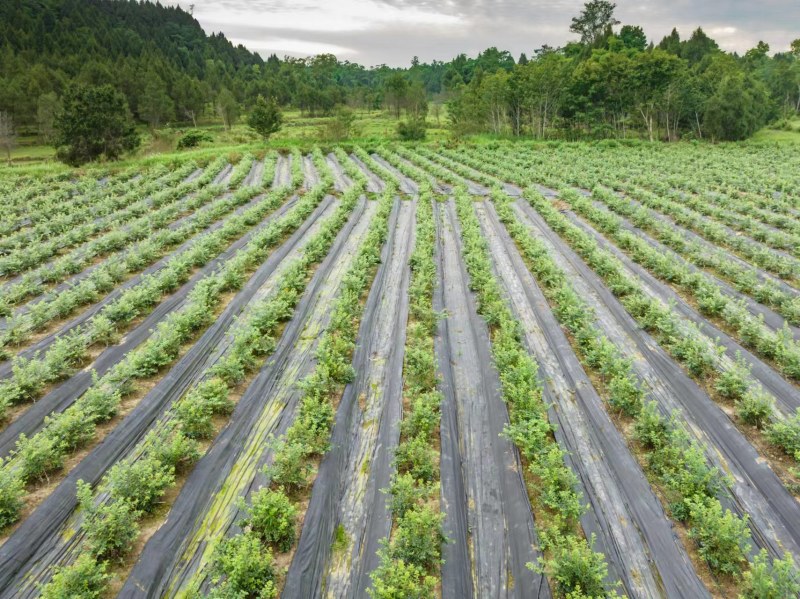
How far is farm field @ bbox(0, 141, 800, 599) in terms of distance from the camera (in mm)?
5160

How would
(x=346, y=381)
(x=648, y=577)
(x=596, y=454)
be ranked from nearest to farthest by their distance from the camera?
1. (x=648, y=577)
2. (x=596, y=454)
3. (x=346, y=381)

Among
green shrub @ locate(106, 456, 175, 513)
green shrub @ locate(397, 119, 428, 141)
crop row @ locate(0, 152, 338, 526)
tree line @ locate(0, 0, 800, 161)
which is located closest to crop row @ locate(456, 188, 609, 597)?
green shrub @ locate(106, 456, 175, 513)

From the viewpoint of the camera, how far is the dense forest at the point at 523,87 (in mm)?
45656

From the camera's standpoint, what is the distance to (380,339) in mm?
10102

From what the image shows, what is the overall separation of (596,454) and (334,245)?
38.4 ft

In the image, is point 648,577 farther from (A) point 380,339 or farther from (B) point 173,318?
(B) point 173,318

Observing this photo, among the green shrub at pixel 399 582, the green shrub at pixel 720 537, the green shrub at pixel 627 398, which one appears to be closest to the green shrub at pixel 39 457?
the green shrub at pixel 399 582

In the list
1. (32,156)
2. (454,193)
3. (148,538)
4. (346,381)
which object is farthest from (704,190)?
(32,156)

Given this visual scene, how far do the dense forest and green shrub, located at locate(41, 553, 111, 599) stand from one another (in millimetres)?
48425

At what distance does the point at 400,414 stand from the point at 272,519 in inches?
117

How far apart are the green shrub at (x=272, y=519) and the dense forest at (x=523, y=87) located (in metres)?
48.7

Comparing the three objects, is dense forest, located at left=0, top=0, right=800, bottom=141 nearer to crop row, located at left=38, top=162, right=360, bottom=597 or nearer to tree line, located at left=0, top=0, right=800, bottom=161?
tree line, located at left=0, top=0, right=800, bottom=161

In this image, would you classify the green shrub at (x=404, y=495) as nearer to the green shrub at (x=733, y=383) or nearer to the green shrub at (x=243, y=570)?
the green shrub at (x=243, y=570)

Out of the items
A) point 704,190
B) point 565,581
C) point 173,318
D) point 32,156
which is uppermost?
point 32,156
